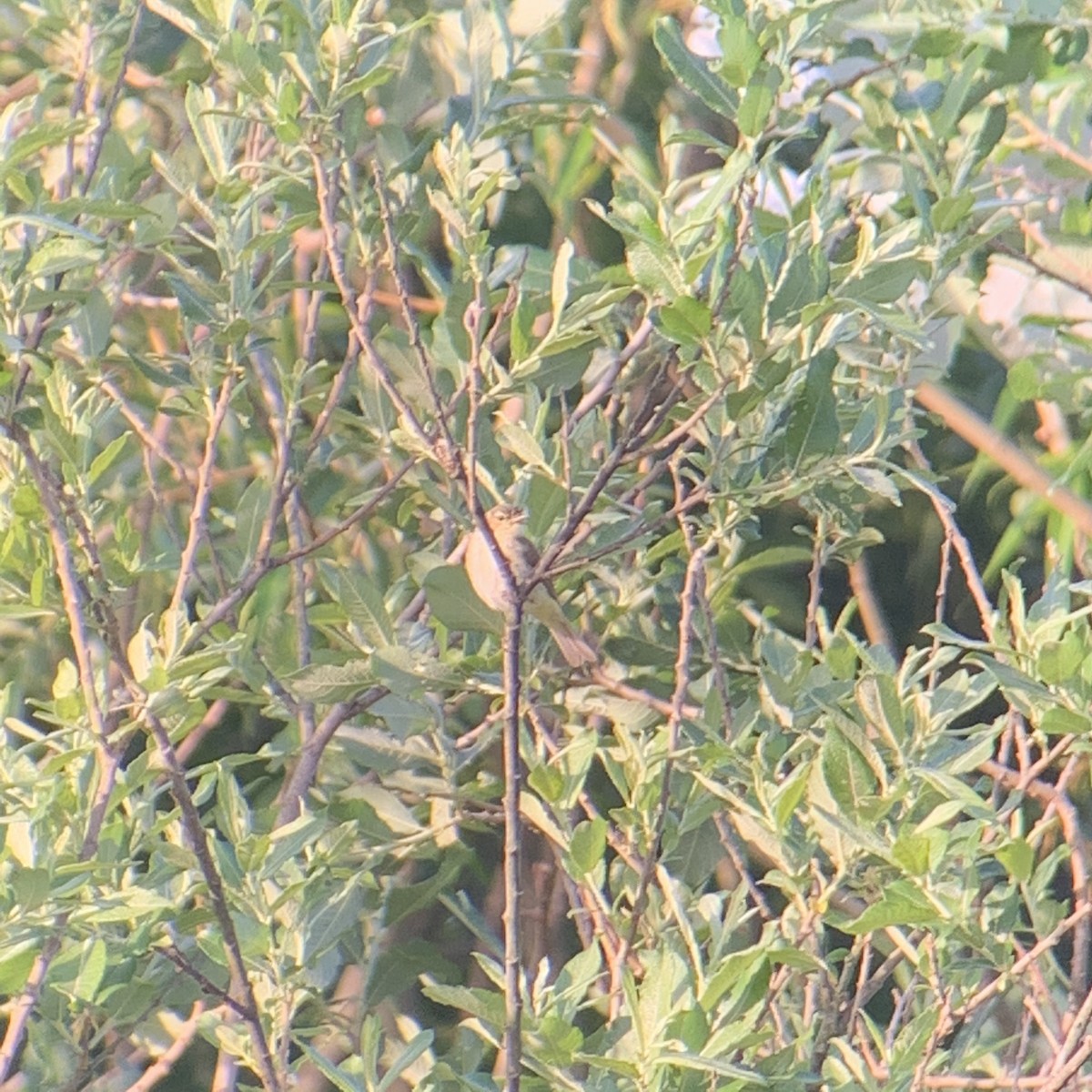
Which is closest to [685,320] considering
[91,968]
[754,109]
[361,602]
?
[754,109]

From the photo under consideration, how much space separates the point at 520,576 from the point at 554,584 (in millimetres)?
233

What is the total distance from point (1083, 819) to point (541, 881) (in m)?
0.80

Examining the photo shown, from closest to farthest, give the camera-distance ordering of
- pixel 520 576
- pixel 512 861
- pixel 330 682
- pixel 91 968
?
pixel 512 861, pixel 91 968, pixel 520 576, pixel 330 682

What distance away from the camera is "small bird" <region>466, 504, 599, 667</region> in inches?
54.6

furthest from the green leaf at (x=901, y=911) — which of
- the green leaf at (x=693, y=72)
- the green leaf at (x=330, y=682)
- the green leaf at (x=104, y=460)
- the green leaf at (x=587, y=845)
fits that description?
the green leaf at (x=104, y=460)

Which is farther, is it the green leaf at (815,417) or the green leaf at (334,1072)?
the green leaf at (815,417)

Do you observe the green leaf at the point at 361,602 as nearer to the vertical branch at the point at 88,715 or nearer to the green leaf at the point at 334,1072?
the vertical branch at the point at 88,715

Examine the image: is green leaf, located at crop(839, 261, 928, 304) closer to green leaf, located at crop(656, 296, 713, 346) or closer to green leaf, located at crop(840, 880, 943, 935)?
green leaf, located at crop(656, 296, 713, 346)

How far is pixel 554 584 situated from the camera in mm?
1531

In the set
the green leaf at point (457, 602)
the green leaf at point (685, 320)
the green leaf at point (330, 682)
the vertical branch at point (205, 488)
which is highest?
the green leaf at point (685, 320)

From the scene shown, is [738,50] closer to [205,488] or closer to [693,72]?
[693,72]

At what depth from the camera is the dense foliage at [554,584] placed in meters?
1.17

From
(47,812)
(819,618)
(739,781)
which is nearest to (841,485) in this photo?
(819,618)

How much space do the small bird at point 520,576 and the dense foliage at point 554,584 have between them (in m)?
0.03
